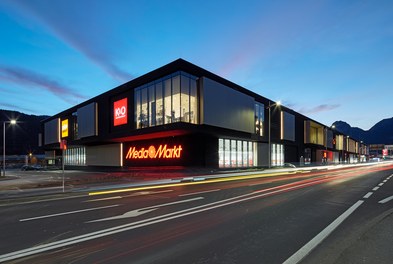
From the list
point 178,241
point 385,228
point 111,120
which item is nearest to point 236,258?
point 178,241

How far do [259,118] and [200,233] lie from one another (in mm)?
43795

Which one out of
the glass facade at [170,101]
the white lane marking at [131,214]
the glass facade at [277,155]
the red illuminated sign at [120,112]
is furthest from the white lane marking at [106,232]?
the glass facade at [277,155]

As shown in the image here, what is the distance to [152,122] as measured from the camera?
38094mm

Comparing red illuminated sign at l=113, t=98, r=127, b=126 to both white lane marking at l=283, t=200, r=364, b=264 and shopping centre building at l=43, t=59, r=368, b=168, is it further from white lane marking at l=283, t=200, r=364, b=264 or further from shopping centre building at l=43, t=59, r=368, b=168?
white lane marking at l=283, t=200, r=364, b=264

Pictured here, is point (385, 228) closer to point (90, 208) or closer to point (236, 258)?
point (236, 258)

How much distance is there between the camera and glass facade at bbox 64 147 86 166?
62.4 m

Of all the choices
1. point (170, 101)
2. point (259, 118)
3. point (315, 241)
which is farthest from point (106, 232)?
point (259, 118)

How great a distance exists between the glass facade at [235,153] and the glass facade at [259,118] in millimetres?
2531

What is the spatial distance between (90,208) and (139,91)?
3198 cm

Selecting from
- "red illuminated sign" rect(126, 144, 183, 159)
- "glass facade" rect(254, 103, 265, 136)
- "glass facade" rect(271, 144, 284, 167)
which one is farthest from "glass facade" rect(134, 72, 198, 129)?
"glass facade" rect(271, 144, 284, 167)

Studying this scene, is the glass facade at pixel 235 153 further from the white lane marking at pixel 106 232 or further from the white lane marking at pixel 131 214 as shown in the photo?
the white lane marking at pixel 131 214

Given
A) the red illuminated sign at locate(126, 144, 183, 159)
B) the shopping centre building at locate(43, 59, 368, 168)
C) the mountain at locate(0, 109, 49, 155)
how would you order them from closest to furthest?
the shopping centre building at locate(43, 59, 368, 168) → the red illuminated sign at locate(126, 144, 183, 159) → the mountain at locate(0, 109, 49, 155)

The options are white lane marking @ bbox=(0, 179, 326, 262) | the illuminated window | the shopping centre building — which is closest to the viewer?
white lane marking @ bbox=(0, 179, 326, 262)

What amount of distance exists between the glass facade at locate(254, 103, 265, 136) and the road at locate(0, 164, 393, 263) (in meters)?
37.4
